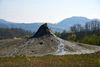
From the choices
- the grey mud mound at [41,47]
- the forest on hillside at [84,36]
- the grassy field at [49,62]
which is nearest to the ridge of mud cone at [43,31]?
the grey mud mound at [41,47]

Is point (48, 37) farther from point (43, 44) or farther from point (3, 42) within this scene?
point (3, 42)

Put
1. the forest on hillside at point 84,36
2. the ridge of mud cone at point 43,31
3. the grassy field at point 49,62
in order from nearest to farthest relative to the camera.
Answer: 1. the grassy field at point 49,62
2. the ridge of mud cone at point 43,31
3. the forest on hillside at point 84,36

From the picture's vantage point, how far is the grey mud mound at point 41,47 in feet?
94.1

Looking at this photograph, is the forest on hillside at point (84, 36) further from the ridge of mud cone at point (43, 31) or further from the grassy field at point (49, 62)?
the grassy field at point (49, 62)

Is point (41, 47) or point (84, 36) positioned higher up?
point (41, 47)

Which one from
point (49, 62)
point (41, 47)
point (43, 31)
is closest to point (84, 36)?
point (43, 31)

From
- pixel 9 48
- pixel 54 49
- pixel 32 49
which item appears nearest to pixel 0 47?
pixel 9 48

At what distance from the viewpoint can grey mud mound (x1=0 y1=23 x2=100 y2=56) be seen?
2869 cm

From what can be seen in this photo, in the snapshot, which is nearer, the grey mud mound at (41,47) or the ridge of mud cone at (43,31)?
the grey mud mound at (41,47)

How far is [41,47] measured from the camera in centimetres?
2959

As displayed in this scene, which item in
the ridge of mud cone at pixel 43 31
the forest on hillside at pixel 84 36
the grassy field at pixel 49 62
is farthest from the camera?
the forest on hillside at pixel 84 36

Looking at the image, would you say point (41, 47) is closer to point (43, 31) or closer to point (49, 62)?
point (43, 31)

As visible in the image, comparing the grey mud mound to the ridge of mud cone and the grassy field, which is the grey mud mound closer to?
the ridge of mud cone

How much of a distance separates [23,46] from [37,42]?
1.78 m
